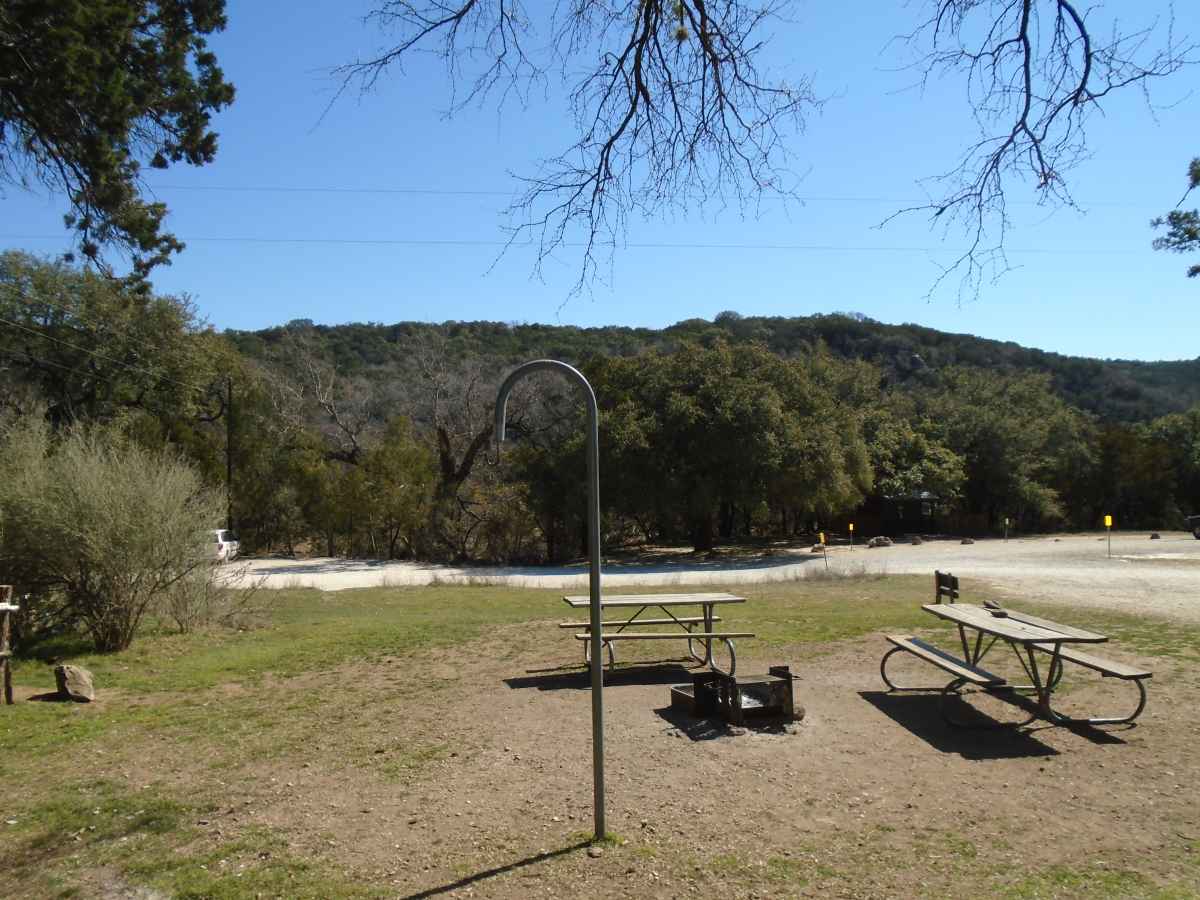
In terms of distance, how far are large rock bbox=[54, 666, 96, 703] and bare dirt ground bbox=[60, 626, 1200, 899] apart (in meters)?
2.45

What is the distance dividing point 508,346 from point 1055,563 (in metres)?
40.3

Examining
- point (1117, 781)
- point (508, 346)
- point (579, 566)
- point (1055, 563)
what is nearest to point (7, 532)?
point (1117, 781)

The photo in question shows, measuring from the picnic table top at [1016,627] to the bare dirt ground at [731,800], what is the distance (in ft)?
2.24

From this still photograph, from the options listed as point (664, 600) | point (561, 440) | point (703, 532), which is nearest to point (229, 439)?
point (561, 440)

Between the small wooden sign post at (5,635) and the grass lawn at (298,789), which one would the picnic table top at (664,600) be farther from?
the small wooden sign post at (5,635)

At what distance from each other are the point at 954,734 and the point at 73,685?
25.0 ft

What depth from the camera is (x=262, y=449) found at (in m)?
35.5

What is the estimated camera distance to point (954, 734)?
6637mm

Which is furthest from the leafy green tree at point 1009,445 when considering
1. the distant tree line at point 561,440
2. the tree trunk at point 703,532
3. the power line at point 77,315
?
the power line at point 77,315

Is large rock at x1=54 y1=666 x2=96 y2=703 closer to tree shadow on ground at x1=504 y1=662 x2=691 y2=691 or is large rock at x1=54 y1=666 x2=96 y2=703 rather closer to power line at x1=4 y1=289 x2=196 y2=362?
tree shadow on ground at x1=504 y1=662 x2=691 y2=691

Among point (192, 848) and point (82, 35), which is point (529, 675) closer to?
point (192, 848)

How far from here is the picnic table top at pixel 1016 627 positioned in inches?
258

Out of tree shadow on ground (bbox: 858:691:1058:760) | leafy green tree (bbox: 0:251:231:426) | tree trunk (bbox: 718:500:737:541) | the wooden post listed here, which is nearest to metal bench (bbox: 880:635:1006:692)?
tree shadow on ground (bbox: 858:691:1058:760)

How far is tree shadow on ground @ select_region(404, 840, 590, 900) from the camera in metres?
4.15
